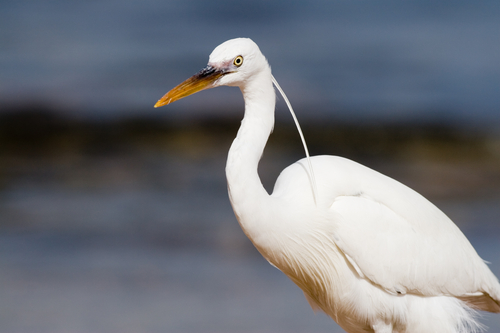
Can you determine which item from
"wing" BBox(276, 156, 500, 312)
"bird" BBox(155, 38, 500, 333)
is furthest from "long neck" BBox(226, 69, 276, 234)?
"wing" BBox(276, 156, 500, 312)

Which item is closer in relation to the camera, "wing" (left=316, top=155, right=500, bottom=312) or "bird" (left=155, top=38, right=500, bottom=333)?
"bird" (left=155, top=38, right=500, bottom=333)

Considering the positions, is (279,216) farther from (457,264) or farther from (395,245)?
(457,264)

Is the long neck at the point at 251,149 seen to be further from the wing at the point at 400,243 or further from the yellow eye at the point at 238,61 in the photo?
the wing at the point at 400,243

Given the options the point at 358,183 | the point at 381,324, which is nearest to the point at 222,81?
the point at 358,183

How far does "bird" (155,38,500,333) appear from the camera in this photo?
1.82m

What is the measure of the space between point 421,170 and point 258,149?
6245mm

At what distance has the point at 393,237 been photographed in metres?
2.10

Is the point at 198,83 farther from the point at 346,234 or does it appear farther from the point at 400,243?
the point at 400,243

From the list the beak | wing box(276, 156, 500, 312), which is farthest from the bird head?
wing box(276, 156, 500, 312)

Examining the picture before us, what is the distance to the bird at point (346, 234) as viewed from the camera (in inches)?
71.5

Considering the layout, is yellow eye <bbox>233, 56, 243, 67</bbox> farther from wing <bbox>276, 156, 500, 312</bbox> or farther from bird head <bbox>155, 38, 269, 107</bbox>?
wing <bbox>276, 156, 500, 312</bbox>

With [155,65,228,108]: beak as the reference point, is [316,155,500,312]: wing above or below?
below

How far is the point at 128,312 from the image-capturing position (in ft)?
14.3

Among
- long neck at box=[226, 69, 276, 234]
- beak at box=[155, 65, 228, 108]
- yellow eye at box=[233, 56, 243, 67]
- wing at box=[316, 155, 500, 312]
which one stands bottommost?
wing at box=[316, 155, 500, 312]
